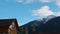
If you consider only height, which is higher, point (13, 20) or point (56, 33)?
point (13, 20)

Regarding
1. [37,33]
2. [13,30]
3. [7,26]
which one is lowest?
[37,33]

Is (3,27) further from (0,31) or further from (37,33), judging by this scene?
(37,33)

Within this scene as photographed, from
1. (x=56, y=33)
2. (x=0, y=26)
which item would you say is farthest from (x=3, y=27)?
(x=56, y=33)

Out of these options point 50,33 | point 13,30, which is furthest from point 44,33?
point 13,30

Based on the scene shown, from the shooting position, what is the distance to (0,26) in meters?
37.8

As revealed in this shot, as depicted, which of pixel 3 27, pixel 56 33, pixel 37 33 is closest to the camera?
pixel 3 27

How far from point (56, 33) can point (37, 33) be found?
1501cm

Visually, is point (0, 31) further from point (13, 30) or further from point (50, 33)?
point (50, 33)

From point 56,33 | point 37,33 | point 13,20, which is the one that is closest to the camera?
point 13,20

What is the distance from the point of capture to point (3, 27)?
1480 inches

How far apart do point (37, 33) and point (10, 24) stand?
103855mm

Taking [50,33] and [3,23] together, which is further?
[50,33]

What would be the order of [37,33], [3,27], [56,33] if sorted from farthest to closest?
[37,33] → [56,33] → [3,27]

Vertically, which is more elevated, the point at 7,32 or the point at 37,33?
the point at 7,32
